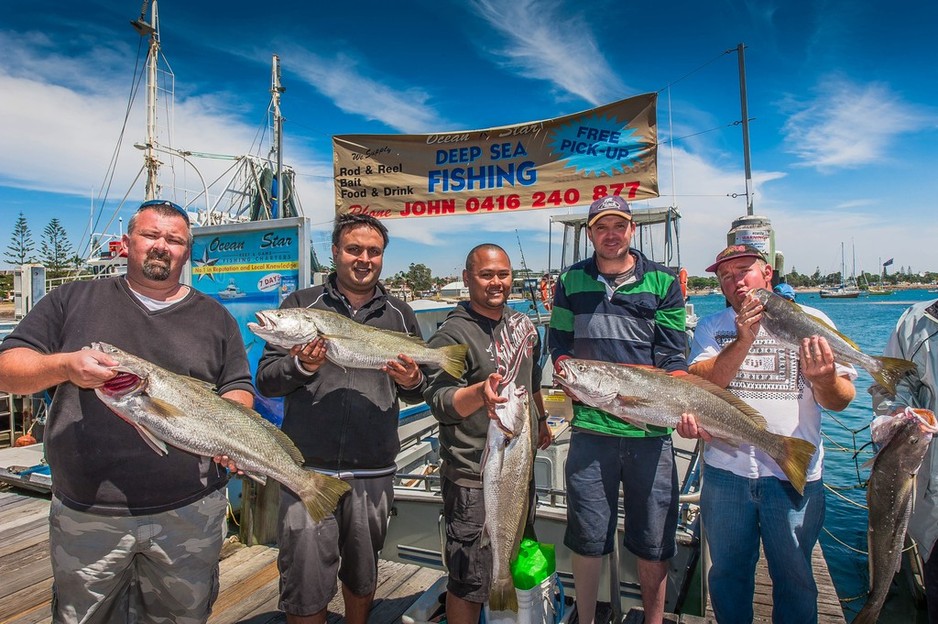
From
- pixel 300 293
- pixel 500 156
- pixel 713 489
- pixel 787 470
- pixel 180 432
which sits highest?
pixel 500 156

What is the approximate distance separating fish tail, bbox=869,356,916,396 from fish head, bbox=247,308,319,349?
3.25m

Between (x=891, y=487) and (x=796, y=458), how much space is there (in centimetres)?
55

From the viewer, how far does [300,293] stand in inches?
140

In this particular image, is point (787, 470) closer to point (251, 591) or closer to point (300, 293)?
point (300, 293)

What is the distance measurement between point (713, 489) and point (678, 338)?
3.27ft

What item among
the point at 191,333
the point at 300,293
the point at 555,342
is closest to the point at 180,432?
the point at 191,333

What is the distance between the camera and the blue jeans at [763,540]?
3.10 meters

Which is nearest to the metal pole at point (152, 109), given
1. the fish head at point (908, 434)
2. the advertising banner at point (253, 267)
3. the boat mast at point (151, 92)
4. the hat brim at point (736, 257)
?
the boat mast at point (151, 92)

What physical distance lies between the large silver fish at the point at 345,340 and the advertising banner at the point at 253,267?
2618mm

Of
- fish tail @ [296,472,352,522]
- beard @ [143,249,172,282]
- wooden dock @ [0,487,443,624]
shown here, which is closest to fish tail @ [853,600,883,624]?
fish tail @ [296,472,352,522]

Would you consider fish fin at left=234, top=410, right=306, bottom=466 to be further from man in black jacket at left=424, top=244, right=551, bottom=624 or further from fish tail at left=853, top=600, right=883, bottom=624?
fish tail at left=853, top=600, right=883, bottom=624

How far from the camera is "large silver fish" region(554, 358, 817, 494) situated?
3000mm

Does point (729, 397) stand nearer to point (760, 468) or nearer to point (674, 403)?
point (674, 403)

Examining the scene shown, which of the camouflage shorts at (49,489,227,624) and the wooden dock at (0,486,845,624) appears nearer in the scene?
the camouflage shorts at (49,489,227,624)
